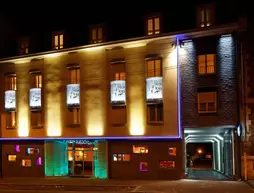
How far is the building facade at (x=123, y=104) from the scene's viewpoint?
2669 cm

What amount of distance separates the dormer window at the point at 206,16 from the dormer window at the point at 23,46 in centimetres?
1545

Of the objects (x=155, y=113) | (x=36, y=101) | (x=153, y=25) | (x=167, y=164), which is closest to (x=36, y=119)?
(x=36, y=101)

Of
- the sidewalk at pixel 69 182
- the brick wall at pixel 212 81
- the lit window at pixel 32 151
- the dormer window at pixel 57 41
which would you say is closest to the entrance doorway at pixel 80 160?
the sidewalk at pixel 69 182

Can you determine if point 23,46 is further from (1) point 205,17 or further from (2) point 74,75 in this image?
(1) point 205,17

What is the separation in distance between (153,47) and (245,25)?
254 inches

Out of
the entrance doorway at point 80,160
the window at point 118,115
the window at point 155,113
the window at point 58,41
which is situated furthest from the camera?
the window at point 58,41

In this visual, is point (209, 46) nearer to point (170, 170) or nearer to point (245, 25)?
point (245, 25)

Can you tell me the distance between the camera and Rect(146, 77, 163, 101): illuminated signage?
91.1 ft

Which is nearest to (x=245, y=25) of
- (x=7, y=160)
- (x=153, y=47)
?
(x=153, y=47)

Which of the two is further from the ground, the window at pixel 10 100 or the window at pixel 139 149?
the window at pixel 10 100

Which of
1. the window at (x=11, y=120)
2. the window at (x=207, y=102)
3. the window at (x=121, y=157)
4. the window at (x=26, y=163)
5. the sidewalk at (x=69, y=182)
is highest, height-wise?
the window at (x=207, y=102)

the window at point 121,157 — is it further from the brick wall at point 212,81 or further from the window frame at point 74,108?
the brick wall at point 212,81

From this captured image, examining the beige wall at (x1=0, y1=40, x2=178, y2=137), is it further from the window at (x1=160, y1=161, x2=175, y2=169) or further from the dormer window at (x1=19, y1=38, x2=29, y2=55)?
the window at (x1=160, y1=161, x2=175, y2=169)

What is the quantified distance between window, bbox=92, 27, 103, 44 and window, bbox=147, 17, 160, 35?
163 inches
